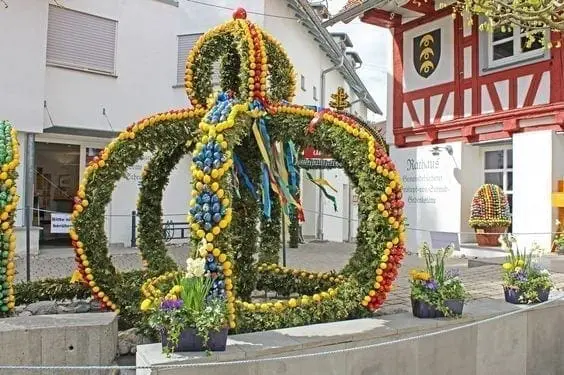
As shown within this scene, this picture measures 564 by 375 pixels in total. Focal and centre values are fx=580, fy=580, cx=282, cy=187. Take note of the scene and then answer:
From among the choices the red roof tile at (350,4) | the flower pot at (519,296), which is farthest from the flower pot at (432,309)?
the red roof tile at (350,4)

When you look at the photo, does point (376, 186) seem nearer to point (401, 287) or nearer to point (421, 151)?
point (401, 287)

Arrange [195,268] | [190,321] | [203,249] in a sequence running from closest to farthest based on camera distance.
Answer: [190,321] < [195,268] < [203,249]

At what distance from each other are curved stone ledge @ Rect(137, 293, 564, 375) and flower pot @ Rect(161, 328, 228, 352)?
6 cm

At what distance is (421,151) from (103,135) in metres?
7.75

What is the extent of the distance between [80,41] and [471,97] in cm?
932

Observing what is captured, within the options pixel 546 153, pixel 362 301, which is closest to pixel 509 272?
pixel 362 301

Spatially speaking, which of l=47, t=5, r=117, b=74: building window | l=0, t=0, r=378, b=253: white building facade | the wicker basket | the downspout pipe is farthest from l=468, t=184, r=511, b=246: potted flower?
l=47, t=5, r=117, b=74: building window

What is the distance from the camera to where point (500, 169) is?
12500 mm

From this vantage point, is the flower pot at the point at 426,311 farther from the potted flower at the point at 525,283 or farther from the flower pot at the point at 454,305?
the potted flower at the point at 525,283

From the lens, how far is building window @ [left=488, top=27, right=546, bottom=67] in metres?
11.3

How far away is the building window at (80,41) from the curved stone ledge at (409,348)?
1157 cm

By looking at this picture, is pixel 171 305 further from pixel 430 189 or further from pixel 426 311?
pixel 430 189

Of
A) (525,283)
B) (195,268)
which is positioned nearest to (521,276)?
(525,283)

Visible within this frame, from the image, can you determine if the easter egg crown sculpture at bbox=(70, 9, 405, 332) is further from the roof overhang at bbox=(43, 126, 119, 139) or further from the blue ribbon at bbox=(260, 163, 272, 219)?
the roof overhang at bbox=(43, 126, 119, 139)
